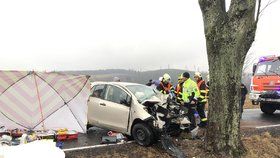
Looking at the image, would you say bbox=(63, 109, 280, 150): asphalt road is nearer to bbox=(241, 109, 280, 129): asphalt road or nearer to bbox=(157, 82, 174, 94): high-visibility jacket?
bbox=(241, 109, 280, 129): asphalt road

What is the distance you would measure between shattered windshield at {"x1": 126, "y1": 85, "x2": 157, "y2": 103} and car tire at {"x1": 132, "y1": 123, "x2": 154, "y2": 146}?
78cm

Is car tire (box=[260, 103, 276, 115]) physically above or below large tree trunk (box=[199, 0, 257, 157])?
below

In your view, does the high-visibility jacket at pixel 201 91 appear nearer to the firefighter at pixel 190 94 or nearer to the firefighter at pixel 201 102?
the firefighter at pixel 201 102

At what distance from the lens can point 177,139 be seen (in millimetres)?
10539

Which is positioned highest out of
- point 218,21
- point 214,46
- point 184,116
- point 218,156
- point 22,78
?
point 218,21

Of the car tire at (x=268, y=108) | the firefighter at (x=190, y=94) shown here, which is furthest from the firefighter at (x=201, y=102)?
the car tire at (x=268, y=108)

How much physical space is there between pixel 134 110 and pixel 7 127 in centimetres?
339

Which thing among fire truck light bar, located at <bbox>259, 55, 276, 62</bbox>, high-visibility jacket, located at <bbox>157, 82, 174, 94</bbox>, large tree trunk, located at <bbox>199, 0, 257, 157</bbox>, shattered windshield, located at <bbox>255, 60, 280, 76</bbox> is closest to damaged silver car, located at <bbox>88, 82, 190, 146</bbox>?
large tree trunk, located at <bbox>199, 0, 257, 157</bbox>

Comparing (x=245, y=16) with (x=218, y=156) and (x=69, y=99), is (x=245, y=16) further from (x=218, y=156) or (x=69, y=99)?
(x=69, y=99)

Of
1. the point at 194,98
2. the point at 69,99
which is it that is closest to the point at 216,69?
the point at 194,98

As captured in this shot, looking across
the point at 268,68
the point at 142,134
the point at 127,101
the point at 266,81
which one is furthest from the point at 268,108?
the point at 142,134

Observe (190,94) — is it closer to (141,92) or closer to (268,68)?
(141,92)

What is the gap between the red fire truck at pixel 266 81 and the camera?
54.2 ft

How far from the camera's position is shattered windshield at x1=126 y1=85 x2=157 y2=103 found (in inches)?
422
